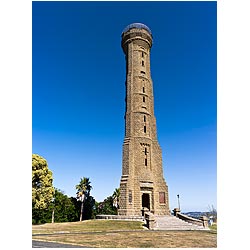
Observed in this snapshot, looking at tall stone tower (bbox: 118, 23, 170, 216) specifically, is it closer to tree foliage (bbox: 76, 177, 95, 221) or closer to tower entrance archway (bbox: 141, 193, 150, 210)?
tower entrance archway (bbox: 141, 193, 150, 210)

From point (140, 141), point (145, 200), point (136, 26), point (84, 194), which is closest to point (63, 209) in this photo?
point (84, 194)

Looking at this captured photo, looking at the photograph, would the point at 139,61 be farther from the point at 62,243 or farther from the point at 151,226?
the point at 62,243

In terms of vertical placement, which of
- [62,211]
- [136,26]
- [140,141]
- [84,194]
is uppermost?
[136,26]

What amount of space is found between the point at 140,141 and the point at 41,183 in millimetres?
11823

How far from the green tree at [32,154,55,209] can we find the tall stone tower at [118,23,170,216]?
7.58 m

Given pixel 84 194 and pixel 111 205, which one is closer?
pixel 84 194

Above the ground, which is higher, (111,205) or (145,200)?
(145,200)

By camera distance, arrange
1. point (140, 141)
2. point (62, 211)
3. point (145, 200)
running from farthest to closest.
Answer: point (62, 211) → point (140, 141) → point (145, 200)

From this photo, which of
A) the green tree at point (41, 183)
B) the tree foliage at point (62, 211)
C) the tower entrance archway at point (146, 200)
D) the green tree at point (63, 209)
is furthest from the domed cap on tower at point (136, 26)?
the green tree at point (63, 209)

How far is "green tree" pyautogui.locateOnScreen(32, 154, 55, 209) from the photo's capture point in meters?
26.5

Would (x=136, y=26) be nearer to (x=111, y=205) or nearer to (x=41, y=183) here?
(x=41, y=183)

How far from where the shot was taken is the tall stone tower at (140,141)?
95.7ft

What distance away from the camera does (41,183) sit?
2736 cm
